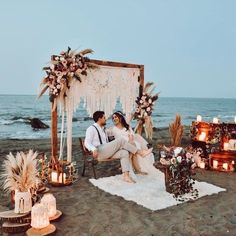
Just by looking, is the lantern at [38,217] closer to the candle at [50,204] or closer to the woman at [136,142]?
the candle at [50,204]

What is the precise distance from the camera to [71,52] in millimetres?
5504

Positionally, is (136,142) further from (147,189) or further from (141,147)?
(147,189)

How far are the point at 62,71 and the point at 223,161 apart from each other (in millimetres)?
3869

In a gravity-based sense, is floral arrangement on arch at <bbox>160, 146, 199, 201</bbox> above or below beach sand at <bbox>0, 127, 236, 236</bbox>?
above

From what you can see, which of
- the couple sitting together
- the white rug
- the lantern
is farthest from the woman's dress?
the lantern

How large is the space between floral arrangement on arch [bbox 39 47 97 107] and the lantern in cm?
277

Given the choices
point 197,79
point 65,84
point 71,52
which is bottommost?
point 65,84

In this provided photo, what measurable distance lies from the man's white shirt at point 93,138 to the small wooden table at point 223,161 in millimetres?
2502

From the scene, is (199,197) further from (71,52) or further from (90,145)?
(71,52)

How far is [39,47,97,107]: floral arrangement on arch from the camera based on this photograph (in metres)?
5.36

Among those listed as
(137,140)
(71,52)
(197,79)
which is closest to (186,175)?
(137,140)

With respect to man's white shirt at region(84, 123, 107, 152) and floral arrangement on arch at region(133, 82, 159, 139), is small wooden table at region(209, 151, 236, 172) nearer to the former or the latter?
floral arrangement on arch at region(133, 82, 159, 139)

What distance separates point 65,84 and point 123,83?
1567mm

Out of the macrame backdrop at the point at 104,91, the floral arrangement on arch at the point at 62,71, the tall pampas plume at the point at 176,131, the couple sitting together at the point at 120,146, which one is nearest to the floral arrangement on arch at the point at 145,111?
the macrame backdrop at the point at 104,91
